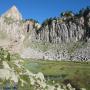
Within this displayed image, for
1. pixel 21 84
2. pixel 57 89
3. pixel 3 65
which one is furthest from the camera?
pixel 57 89

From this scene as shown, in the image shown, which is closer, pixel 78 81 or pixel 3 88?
pixel 3 88

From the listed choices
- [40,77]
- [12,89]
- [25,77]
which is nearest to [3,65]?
[25,77]

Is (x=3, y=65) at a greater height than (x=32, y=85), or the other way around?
(x=3, y=65)

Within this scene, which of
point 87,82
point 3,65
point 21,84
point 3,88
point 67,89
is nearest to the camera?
point 3,88

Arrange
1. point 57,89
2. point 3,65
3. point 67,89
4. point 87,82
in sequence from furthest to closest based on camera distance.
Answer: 1. point 87,82
2. point 67,89
3. point 57,89
4. point 3,65

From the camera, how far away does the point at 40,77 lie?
5147 centimetres

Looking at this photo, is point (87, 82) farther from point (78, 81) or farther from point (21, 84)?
point (21, 84)

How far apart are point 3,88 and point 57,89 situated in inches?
608

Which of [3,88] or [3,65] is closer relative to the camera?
[3,88]

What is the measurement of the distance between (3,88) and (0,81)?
1.09 metres

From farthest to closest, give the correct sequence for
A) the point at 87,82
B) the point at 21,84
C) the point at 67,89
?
1. the point at 87,82
2. the point at 67,89
3. the point at 21,84

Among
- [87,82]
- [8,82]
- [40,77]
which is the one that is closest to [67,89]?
[40,77]

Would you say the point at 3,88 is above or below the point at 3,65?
below

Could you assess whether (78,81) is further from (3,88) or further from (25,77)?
(3,88)
